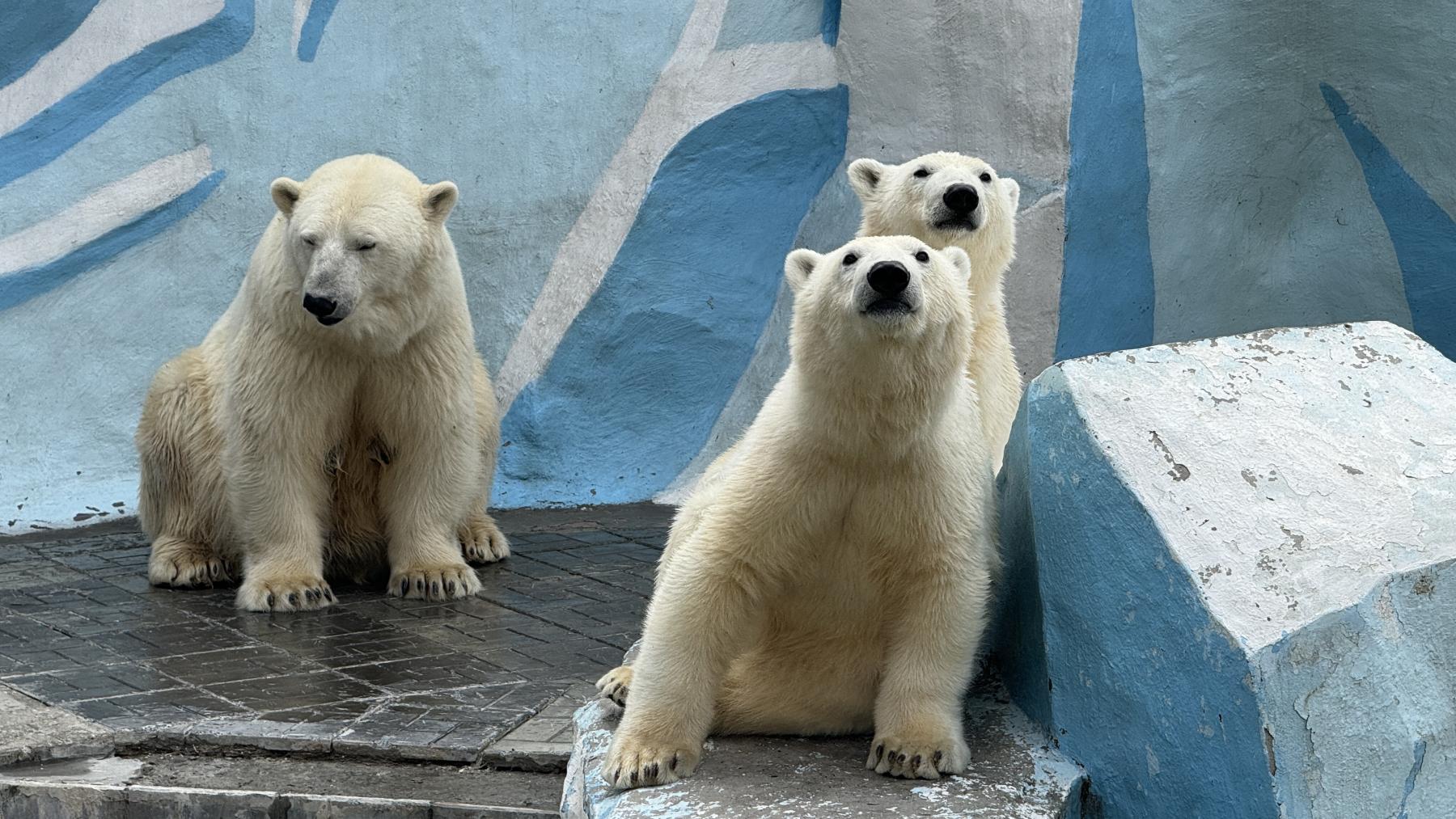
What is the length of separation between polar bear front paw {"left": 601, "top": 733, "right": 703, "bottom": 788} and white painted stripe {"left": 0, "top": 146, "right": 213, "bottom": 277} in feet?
17.1

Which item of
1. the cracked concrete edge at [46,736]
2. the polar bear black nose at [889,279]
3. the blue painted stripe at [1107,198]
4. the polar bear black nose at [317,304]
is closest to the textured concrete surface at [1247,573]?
the polar bear black nose at [889,279]

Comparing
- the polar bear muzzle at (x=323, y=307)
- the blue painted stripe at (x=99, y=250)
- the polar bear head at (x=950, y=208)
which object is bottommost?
the blue painted stripe at (x=99, y=250)

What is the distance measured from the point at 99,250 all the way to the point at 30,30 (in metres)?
1.03

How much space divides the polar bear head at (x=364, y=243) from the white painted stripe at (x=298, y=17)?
7.08 feet

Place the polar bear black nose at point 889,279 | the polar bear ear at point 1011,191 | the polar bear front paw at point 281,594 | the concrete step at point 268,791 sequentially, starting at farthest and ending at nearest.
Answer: the polar bear front paw at point 281,594 < the polar bear ear at point 1011,191 < the concrete step at point 268,791 < the polar bear black nose at point 889,279

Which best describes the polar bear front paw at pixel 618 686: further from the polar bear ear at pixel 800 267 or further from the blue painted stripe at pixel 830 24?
the blue painted stripe at pixel 830 24

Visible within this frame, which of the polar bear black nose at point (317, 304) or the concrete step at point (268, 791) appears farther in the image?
the polar bear black nose at point (317, 304)

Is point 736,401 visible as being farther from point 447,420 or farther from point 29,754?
point 29,754

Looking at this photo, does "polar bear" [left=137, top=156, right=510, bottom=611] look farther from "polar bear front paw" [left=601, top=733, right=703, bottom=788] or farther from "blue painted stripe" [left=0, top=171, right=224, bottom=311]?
"polar bear front paw" [left=601, top=733, right=703, bottom=788]

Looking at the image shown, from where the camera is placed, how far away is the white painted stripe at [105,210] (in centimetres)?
721

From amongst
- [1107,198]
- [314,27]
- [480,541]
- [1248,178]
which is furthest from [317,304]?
[1248,178]

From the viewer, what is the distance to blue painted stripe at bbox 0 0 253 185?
7242 mm

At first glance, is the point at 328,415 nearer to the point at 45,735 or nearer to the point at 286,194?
the point at 286,194

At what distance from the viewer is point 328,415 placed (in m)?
5.54
